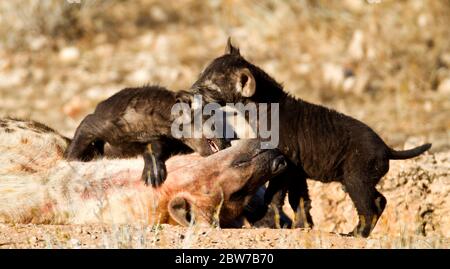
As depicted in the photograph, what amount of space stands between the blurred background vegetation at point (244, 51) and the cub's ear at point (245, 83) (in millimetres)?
3202

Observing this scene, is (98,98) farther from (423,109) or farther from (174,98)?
(174,98)

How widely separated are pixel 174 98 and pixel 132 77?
5.56m

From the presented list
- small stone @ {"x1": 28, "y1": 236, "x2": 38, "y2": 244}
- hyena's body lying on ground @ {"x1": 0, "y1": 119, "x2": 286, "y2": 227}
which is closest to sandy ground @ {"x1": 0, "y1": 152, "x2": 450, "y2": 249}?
small stone @ {"x1": 28, "y1": 236, "x2": 38, "y2": 244}

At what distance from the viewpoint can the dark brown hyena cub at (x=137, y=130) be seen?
250 inches

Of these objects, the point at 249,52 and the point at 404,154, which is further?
the point at 249,52

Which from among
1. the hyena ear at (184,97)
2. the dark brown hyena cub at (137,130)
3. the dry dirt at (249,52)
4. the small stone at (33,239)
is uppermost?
the dry dirt at (249,52)

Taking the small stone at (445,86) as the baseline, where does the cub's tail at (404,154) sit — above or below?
below

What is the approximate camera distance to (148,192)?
6117mm

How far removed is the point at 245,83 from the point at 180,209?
1.21 m

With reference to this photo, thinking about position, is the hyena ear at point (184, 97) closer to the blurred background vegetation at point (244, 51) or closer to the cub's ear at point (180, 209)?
the cub's ear at point (180, 209)

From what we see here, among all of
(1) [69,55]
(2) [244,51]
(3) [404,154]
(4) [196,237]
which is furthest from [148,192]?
(1) [69,55]

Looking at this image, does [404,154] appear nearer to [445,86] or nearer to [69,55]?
[445,86]

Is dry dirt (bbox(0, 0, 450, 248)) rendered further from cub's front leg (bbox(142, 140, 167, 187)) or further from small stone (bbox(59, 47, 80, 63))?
cub's front leg (bbox(142, 140, 167, 187))

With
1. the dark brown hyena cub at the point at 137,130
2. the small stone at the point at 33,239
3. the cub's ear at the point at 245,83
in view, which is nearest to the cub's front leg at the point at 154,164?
the dark brown hyena cub at the point at 137,130
